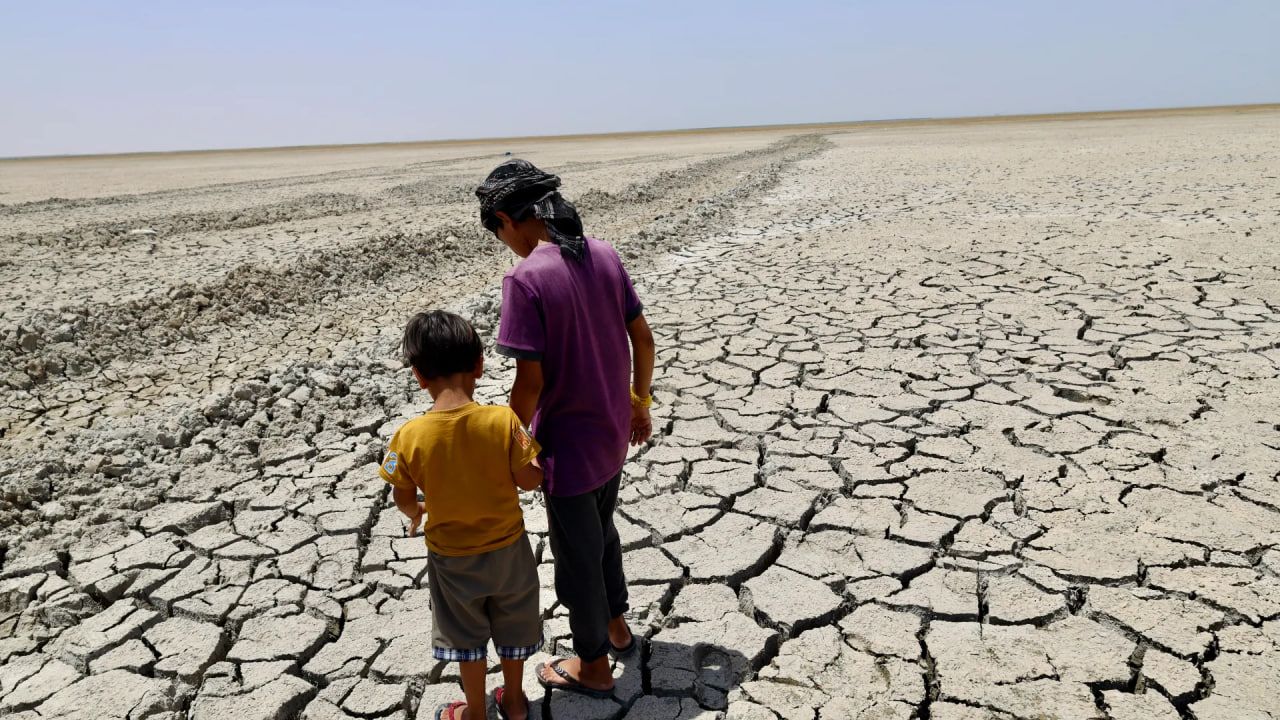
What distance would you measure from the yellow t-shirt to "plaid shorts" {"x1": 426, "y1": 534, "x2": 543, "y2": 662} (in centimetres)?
5

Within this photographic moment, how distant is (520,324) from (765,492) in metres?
1.71

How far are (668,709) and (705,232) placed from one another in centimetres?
707

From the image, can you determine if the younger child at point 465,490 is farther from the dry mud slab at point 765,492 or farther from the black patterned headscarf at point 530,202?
the dry mud slab at point 765,492

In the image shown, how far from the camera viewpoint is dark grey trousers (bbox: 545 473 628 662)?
71.4 inches

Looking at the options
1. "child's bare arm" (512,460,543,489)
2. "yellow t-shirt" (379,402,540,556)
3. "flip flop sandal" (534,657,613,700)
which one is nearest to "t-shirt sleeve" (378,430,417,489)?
"yellow t-shirt" (379,402,540,556)

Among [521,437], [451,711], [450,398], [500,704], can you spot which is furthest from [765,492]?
[450,398]

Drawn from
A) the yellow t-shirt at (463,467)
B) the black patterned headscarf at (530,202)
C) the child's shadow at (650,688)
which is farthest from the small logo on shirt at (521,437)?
the child's shadow at (650,688)

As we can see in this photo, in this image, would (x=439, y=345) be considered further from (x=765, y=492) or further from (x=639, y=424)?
(x=765, y=492)

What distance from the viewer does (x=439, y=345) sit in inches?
61.4

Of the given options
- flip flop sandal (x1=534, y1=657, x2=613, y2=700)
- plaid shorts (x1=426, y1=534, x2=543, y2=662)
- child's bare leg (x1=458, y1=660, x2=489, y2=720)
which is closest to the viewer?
plaid shorts (x1=426, y1=534, x2=543, y2=662)

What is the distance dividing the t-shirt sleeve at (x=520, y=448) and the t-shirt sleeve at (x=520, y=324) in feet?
0.46

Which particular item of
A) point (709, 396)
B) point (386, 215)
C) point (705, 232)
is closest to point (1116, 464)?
point (709, 396)

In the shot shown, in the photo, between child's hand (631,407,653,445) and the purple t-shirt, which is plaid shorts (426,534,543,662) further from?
child's hand (631,407,653,445)

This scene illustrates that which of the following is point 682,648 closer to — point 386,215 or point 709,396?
point 709,396
